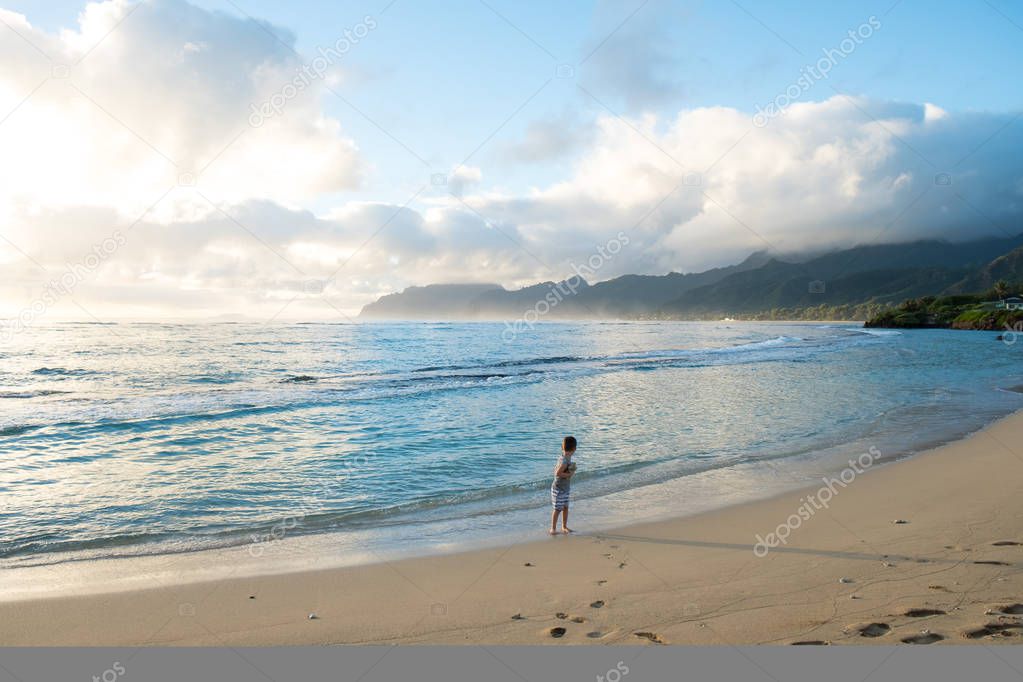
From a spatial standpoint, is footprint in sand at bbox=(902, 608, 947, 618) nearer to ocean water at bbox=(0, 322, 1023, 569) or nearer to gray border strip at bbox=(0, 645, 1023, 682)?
gray border strip at bbox=(0, 645, 1023, 682)

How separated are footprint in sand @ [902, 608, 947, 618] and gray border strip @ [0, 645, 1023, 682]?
0.69m

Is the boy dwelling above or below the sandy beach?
above

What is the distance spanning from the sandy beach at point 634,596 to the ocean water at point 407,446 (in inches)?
57.3

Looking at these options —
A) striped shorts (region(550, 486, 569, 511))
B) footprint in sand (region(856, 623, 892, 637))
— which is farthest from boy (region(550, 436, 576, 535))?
footprint in sand (region(856, 623, 892, 637))

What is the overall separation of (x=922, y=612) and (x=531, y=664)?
384cm

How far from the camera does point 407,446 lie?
16531 mm

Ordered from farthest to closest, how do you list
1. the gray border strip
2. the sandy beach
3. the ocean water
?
the ocean water, the sandy beach, the gray border strip

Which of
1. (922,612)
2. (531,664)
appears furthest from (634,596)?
(922,612)

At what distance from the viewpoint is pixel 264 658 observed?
5273 millimetres

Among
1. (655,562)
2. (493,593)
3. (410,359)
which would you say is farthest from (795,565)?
(410,359)

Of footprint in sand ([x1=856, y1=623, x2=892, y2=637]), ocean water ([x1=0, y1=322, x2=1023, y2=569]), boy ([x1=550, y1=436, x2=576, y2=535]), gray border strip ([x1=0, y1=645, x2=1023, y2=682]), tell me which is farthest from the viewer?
ocean water ([x1=0, y1=322, x2=1023, y2=569])

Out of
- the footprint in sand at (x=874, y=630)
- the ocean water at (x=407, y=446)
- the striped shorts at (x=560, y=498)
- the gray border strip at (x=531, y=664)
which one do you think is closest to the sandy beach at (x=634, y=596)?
the footprint in sand at (x=874, y=630)

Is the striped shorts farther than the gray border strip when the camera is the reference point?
Yes

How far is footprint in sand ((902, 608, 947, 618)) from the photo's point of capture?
18.6ft
